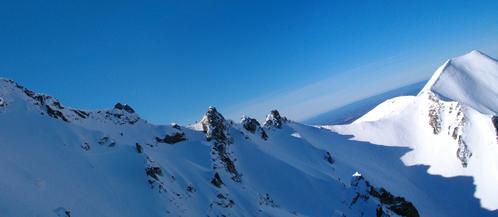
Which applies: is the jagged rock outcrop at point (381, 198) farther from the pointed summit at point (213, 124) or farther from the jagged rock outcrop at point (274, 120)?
the jagged rock outcrop at point (274, 120)

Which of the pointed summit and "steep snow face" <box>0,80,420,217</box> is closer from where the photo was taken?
"steep snow face" <box>0,80,420,217</box>

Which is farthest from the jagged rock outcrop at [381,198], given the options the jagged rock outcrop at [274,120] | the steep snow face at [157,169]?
the jagged rock outcrop at [274,120]

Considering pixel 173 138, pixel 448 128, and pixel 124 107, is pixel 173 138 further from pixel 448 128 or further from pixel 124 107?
pixel 448 128

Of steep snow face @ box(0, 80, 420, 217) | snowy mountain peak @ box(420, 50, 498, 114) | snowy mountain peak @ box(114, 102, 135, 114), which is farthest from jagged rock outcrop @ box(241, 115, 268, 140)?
snowy mountain peak @ box(420, 50, 498, 114)

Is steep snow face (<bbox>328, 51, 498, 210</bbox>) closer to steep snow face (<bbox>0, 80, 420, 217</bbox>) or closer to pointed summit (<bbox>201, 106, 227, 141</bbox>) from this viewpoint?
steep snow face (<bbox>0, 80, 420, 217</bbox>)

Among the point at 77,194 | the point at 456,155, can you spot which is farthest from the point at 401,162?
the point at 77,194

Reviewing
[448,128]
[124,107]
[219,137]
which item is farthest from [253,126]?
[448,128]

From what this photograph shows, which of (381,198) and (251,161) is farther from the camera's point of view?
(251,161)
